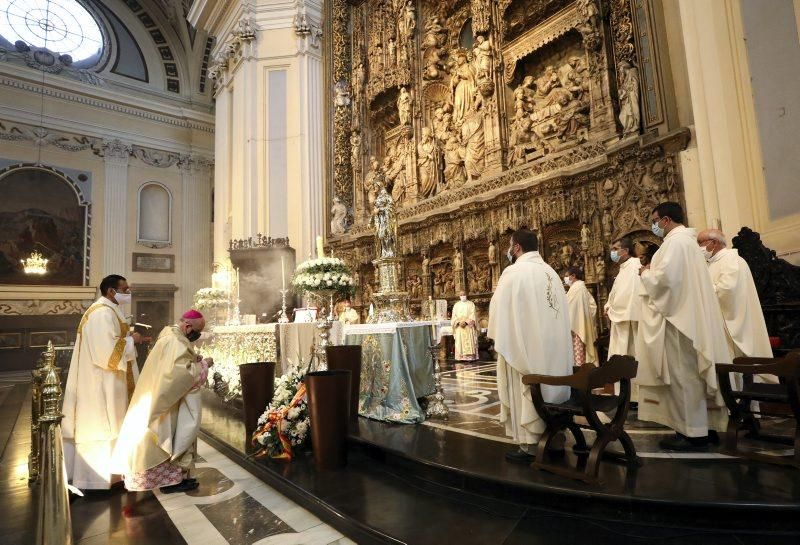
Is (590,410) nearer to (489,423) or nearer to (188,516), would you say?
(489,423)

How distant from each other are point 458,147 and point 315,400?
317 inches

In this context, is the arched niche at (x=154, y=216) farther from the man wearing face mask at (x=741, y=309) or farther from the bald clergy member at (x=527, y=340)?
the man wearing face mask at (x=741, y=309)

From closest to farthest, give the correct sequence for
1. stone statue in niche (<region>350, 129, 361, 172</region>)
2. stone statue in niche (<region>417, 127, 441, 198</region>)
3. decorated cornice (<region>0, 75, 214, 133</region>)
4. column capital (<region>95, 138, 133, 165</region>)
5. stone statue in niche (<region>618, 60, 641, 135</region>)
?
1. stone statue in niche (<region>618, 60, 641, 135</region>)
2. stone statue in niche (<region>417, 127, 441, 198</region>)
3. stone statue in niche (<region>350, 129, 361, 172</region>)
4. decorated cornice (<region>0, 75, 214, 133</region>)
5. column capital (<region>95, 138, 133, 165</region>)

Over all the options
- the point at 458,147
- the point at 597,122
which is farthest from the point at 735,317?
the point at 458,147

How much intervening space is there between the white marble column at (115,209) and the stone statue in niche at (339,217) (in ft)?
33.3

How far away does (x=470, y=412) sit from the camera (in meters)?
4.54

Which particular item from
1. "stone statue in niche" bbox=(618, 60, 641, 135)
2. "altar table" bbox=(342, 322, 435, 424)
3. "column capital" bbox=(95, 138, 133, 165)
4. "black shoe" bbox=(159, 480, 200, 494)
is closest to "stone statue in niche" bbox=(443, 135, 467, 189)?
"stone statue in niche" bbox=(618, 60, 641, 135)

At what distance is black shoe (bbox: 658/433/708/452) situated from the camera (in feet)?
9.75

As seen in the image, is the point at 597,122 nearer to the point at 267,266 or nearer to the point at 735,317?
the point at 735,317

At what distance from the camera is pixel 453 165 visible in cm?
1027

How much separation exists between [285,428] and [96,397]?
1.52m

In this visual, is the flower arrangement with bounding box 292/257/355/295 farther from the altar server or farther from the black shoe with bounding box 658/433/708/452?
the black shoe with bounding box 658/433/708/452

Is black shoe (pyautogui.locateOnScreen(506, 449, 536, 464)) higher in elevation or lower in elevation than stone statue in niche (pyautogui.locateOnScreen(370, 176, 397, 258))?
lower

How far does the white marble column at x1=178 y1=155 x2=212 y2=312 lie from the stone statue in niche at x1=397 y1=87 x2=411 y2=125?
1221 cm
